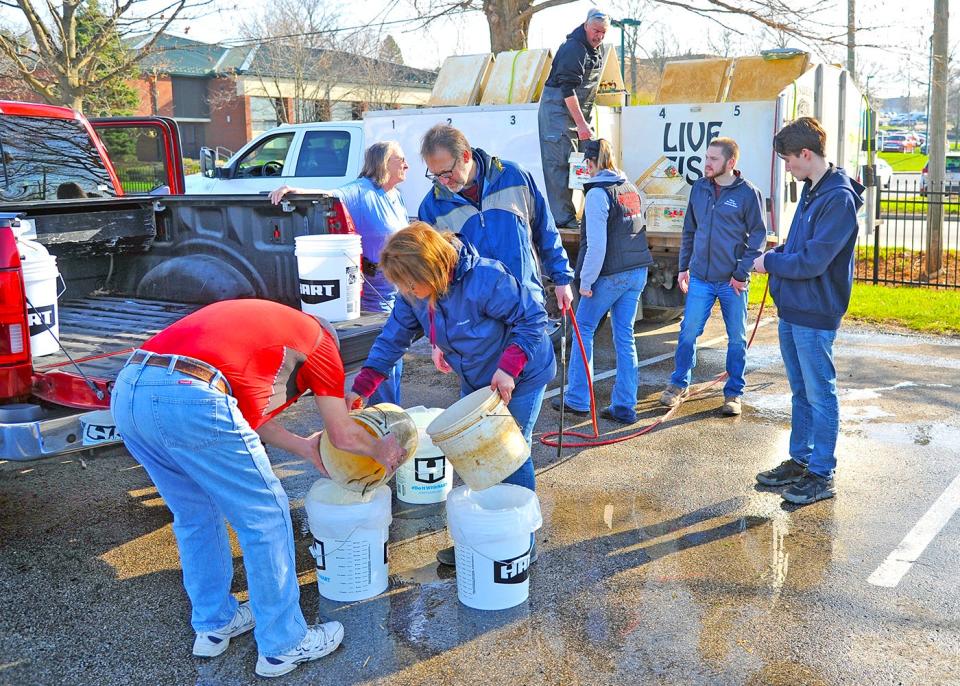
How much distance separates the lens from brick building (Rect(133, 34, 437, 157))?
31.8 m

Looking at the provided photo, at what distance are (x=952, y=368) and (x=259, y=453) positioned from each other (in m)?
6.33

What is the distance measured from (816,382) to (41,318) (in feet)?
12.9

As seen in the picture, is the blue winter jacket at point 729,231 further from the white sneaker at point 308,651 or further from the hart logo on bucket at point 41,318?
the hart logo on bucket at point 41,318

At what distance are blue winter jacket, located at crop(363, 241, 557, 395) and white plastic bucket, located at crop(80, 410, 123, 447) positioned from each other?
1.21 metres

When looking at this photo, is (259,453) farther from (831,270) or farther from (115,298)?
(115,298)

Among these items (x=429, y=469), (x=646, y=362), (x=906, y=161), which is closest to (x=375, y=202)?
(x=429, y=469)

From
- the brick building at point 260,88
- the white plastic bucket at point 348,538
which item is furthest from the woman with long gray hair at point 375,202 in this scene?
the brick building at point 260,88

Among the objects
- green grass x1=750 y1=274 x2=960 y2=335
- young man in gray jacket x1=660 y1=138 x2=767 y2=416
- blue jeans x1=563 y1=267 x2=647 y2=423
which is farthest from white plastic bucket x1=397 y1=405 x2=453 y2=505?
green grass x1=750 y1=274 x2=960 y2=335

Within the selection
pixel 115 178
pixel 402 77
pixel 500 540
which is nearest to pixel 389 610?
pixel 500 540

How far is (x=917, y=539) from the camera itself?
4164mm

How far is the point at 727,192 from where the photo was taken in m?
6.01

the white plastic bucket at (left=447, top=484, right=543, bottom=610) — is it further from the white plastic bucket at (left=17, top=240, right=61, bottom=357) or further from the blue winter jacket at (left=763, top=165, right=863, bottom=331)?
the white plastic bucket at (left=17, top=240, right=61, bottom=357)

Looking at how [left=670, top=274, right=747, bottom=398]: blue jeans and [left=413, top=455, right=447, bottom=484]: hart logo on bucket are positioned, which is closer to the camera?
[left=413, top=455, right=447, bottom=484]: hart logo on bucket

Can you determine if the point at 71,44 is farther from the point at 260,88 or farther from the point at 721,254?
the point at 260,88
